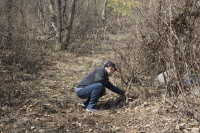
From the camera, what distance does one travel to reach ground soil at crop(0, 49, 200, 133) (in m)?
3.23

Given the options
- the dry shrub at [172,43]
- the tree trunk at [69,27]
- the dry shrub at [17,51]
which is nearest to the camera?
the dry shrub at [172,43]

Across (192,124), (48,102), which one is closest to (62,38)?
(48,102)

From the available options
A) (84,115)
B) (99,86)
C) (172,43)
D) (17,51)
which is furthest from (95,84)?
Result: (17,51)

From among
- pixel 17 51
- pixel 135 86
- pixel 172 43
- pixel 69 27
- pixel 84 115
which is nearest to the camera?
pixel 172 43

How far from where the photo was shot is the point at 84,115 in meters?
3.93

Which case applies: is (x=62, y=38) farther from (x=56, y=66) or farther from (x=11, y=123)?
(x=11, y=123)

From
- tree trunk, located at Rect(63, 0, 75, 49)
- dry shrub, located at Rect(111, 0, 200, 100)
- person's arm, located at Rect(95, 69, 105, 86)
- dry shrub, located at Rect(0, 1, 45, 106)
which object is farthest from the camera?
tree trunk, located at Rect(63, 0, 75, 49)

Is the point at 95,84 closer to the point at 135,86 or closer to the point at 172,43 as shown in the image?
the point at 135,86

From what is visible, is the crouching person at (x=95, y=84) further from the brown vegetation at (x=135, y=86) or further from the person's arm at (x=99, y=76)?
the brown vegetation at (x=135, y=86)

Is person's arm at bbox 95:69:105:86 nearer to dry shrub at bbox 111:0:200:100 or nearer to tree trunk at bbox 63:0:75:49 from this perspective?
dry shrub at bbox 111:0:200:100

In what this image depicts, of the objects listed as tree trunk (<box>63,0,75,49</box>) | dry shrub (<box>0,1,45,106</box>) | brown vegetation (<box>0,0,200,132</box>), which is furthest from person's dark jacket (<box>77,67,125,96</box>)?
tree trunk (<box>63,0,75,49</box>)

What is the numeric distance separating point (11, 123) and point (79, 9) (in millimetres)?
7613

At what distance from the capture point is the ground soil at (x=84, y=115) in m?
3.23

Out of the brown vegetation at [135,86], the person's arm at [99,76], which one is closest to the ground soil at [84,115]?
the brown vegetation at [135,86]
